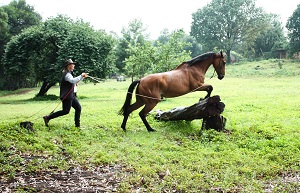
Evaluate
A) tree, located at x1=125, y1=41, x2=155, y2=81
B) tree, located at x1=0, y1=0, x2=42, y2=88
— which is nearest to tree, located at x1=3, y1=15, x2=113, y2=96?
tree, located at x1=125, y1=41, x2=155, y2=81

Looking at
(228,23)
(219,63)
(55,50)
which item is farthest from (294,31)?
(219,63)

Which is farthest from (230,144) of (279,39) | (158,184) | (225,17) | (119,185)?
(279,39)

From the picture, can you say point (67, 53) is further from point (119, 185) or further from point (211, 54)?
point (119, 185)

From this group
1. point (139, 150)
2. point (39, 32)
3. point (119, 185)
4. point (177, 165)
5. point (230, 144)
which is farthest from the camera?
point (39, 32)

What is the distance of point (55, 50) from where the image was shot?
23.1 m

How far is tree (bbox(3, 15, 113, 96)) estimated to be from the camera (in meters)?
20.9

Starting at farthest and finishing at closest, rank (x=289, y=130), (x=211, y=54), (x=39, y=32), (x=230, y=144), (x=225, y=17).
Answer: (x=225, y=17) < (x=39, y=32) < (x=211, y=54) < (x=289, y=130) < (x=230, y=144)

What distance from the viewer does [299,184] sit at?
5.04m

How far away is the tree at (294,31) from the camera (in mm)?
38219

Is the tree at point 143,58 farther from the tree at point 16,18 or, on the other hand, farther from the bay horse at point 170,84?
the tree at point 16,18

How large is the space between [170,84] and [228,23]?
45672 millimetres

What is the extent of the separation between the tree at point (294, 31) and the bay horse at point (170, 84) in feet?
116

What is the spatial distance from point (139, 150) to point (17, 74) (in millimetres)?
19357

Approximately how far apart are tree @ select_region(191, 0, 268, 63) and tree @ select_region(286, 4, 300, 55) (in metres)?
9.92
